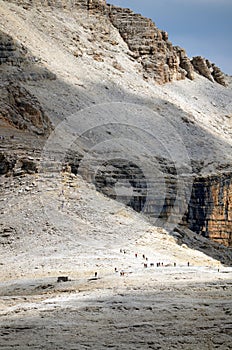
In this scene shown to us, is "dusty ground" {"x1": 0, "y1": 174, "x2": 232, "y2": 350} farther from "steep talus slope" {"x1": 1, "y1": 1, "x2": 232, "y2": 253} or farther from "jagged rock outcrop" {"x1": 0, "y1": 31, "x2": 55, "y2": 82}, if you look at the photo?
"jagged rock outcrop" {"x1": 0, "y1": 31, "x2": 55, "y2": 82}

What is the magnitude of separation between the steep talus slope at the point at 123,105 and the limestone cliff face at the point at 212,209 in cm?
7

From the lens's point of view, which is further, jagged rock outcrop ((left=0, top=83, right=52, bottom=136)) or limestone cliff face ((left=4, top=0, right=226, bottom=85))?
limestone cliff face ((left=4, top=0, right=226, bottom=85))

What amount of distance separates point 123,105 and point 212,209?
13.9 meters

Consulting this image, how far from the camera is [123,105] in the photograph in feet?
143

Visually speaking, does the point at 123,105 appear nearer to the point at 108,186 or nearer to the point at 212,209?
the point at 212,209

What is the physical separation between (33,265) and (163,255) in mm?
5238

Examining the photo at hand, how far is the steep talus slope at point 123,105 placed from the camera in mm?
28766

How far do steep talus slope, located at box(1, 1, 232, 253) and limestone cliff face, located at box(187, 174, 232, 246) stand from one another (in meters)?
0.07

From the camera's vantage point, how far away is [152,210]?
89.6 ft

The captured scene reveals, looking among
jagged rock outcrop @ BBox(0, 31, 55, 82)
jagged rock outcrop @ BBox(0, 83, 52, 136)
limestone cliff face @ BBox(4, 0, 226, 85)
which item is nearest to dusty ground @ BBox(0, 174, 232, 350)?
jagged rock outcrop @ BBox(0, 83, 52, 136)

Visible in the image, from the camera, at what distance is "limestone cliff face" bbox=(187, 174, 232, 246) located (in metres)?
31.4

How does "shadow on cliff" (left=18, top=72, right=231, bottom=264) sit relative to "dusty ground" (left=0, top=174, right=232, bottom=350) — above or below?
above

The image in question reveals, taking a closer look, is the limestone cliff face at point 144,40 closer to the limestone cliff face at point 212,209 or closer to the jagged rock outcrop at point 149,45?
the jagged rock outcrop at point 149,45

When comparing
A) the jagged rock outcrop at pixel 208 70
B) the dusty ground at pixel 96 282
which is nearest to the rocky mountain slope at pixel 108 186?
the dusty ground at pixel 96 282
